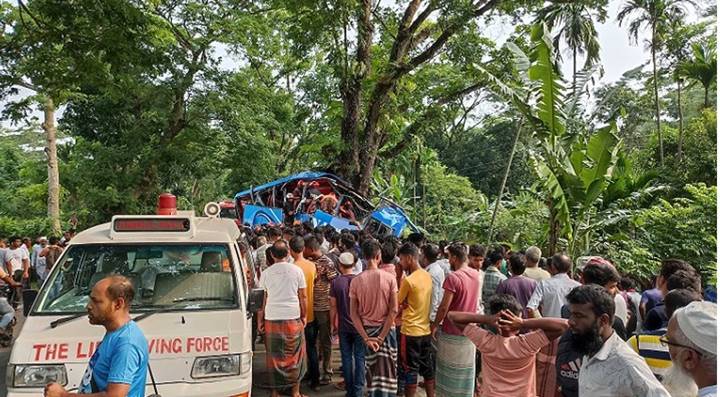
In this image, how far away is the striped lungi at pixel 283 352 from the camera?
227 inches

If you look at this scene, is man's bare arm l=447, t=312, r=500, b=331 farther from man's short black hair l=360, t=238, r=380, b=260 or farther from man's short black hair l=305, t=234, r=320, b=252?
man's short black hair l=305, t=234, r=320, b=252

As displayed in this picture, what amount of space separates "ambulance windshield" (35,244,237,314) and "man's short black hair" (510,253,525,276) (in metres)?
2.65

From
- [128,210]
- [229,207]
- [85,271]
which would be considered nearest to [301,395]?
[85,271]

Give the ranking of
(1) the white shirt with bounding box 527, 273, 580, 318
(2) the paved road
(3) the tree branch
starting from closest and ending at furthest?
(1) the white shirt with bounding box 527, 273, 580, 318 → (2) the paved road → (3) the tree branch

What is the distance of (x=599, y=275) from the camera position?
15.0 ft

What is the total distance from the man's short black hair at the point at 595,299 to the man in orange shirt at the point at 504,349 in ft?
2.44

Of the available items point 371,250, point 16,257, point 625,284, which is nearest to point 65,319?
point 371,250

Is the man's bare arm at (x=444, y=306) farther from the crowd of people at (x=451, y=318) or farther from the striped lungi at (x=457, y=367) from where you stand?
the striped lungi at (x=457, y=367)

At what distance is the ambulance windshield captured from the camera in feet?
15.2

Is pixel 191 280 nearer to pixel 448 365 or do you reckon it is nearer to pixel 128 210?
pixel 448 365

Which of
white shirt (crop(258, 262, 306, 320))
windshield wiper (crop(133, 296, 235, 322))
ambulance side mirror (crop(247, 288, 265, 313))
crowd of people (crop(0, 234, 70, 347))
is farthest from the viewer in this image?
crowd of people (crop(0, 234, 70, 347))

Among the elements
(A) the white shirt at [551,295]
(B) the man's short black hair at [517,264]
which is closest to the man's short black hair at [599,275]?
(A) the white shirt at [551,295]

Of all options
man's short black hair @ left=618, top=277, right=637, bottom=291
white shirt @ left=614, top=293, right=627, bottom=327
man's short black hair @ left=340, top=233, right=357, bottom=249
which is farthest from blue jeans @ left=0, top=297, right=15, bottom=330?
man's short black hair @ left=618, top=277, right=637, bottom=291

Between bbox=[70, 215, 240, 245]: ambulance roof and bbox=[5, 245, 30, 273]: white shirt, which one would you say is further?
bbox=[5, 245, 30, 273]: white shirt
